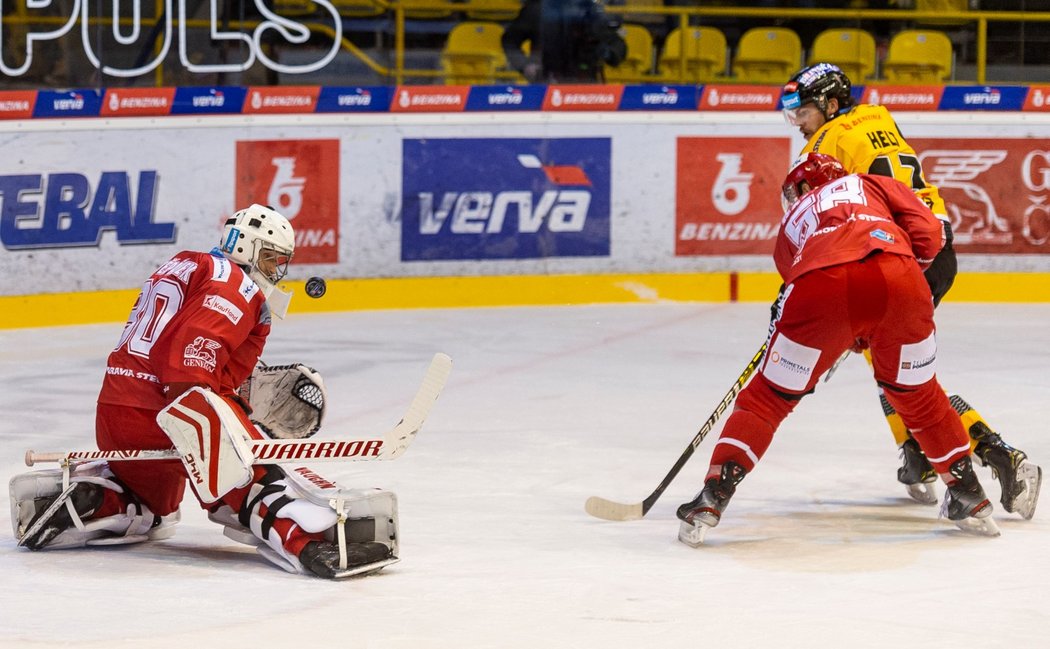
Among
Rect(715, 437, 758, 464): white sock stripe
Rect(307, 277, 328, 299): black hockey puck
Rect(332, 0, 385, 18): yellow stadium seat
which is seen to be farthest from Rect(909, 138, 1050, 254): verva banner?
Rect(307, 277, 328, 299): black hockey puck

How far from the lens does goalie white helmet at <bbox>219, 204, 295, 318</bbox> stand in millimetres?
4000

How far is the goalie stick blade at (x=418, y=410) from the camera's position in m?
3.70

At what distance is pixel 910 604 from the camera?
3.57 m

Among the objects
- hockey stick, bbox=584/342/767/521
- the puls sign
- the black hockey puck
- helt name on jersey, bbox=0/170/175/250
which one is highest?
the puls sign

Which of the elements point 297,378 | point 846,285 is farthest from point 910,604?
point 297,378

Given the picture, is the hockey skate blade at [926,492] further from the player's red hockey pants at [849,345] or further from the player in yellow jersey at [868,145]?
the player's red hockey pants at [849,345]

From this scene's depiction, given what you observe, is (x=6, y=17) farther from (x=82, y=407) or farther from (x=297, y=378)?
(x=297, y=378)

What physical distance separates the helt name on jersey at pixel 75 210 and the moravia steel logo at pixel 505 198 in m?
1.34

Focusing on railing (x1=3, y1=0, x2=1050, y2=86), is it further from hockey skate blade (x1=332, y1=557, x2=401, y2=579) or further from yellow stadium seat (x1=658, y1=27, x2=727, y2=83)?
hockey skate blade (x1=332, y1=557, x2=401, y2=579)

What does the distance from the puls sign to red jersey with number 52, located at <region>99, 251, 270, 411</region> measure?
442 centimetres

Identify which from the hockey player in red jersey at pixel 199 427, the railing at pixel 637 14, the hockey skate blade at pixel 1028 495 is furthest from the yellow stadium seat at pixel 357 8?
the hockey skate blade at pixel 1028 495

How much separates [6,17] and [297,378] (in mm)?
4677

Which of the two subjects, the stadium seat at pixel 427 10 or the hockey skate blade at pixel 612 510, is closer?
the hockey skate blade at pixel 612 510

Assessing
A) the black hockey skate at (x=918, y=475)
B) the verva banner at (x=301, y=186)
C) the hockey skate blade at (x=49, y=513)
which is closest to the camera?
the hockey skate blade at (x=49, y=513)
